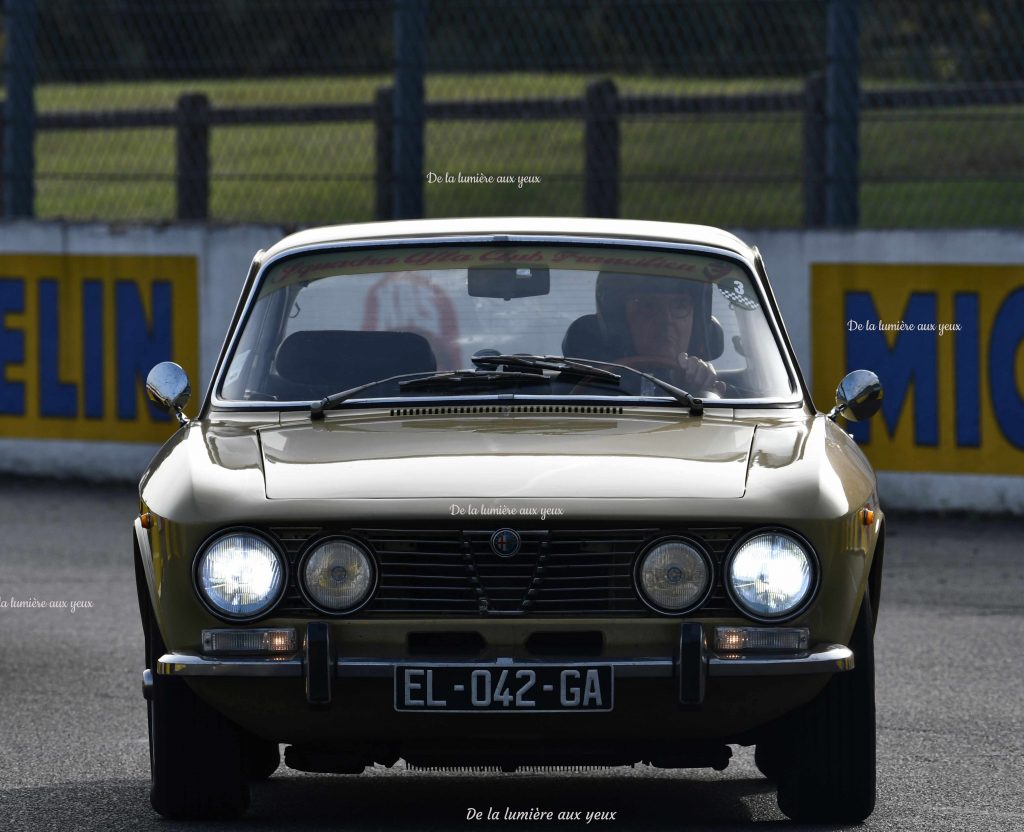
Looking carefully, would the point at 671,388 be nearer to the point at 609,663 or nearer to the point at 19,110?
the point at 609,663

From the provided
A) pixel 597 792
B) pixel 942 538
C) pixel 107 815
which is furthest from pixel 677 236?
pixel 942 538

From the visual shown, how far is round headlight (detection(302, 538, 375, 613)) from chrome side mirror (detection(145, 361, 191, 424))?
140 cm

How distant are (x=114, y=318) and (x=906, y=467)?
473cm

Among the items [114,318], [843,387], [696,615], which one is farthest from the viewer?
[114,318]

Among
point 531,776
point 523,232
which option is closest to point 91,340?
point 523,232

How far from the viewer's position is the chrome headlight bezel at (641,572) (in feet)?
15.4

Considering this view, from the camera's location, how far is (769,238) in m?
11.7

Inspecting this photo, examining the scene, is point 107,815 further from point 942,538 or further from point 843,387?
point 942,538

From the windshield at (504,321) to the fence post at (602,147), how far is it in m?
6.74

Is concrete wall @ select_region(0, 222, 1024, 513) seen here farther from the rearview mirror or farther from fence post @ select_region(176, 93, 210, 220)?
the rearview mirror

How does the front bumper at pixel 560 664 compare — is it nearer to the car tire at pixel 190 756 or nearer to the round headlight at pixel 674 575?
the round headlight at pixel 674 575

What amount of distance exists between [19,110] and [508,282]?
27.4 ft

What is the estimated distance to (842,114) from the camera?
11.7 meters

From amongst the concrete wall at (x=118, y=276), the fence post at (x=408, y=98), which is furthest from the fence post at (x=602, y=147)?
the concrete wall at (x=118, y=276)
